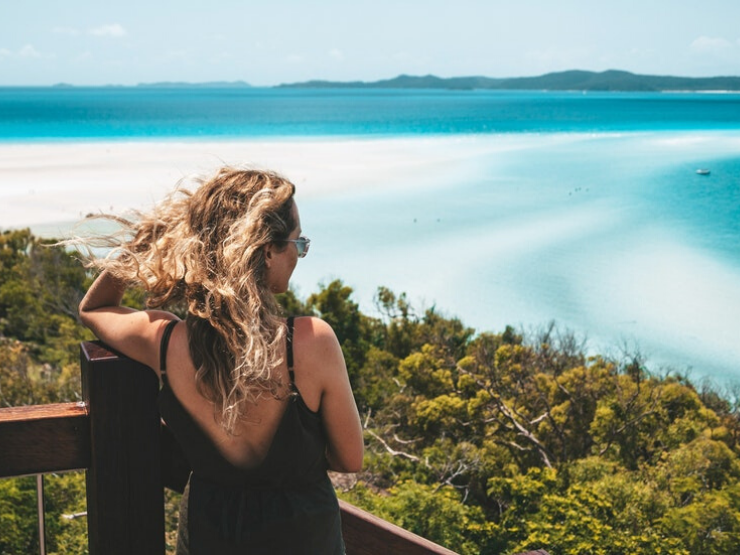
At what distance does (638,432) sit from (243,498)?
7.26m

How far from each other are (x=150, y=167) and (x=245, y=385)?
4231cm

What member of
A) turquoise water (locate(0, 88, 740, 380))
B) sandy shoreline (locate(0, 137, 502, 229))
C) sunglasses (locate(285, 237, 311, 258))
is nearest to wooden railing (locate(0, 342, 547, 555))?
sunglasses (locate(285, 237, 311, 258))

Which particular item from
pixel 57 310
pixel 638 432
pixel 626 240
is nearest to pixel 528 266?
pixel 626 240

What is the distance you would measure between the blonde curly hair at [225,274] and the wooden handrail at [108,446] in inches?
4.9

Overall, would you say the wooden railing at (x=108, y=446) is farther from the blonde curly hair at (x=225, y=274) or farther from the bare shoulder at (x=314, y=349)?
the bare shoulder at (x=314, y=349)

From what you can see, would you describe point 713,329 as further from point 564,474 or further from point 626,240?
point 564,474

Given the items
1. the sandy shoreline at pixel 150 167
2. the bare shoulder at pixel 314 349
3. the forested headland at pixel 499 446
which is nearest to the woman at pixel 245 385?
the bare shoulder at pixel 314 349

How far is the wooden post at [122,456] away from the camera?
4.75ft

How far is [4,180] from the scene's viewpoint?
36.1 metres

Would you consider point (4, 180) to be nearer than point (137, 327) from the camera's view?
No

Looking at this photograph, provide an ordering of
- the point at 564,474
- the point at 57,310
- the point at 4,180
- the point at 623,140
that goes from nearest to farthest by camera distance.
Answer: the point at 564,474 < the point at 57,310 < the point at 4,180 < the point at 623,140

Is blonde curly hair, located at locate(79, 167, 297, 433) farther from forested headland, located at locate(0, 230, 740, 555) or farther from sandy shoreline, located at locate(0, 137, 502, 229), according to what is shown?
sandy shoreline, located at locate(0, 137, 502, 229)

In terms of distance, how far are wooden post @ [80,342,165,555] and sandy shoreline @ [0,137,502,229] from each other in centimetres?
2119

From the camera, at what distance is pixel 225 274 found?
60.3 inches
